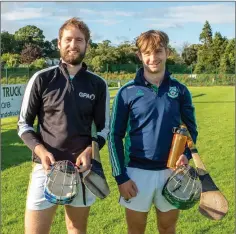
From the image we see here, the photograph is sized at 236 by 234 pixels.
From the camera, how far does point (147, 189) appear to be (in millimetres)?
3154

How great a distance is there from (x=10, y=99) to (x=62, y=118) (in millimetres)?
9938

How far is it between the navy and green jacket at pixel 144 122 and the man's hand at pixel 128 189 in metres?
0.03

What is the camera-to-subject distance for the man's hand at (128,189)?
3.11 metres

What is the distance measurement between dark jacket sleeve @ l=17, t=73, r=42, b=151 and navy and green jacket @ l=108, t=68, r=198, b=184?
56 centimetres

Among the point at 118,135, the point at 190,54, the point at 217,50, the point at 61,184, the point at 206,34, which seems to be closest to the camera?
the point at 61,184

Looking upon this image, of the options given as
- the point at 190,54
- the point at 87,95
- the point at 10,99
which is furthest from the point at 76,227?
the point at 190,54

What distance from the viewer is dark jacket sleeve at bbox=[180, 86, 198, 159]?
3256mm

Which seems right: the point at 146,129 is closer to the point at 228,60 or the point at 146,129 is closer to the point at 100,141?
the point at 100,141

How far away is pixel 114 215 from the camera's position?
16.3ft

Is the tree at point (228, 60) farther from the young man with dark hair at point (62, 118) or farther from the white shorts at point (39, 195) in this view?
the white shorts at point (39, 195)

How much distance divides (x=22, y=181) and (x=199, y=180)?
3974mm

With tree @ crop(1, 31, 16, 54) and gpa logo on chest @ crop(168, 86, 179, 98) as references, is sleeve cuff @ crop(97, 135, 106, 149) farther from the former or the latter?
tree @ crop(1, 31, 16, 54)

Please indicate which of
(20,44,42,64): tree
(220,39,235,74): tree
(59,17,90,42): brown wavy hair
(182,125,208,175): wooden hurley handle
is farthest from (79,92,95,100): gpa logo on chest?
(220,39,235,74): tree

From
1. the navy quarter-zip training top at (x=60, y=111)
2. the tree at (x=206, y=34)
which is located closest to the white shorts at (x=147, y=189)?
the navy quarter-zip training top at (x=60, y=111)
